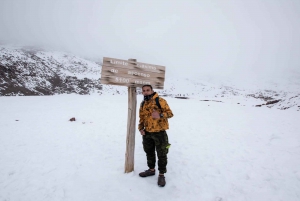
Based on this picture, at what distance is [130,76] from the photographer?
376 cm

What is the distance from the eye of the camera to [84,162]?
16.4 ft

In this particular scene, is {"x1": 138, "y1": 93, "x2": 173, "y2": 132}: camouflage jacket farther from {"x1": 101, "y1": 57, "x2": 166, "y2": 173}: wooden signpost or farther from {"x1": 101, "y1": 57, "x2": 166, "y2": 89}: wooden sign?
{"x1": 101, "y1": 57, "x2": 166, "y2": 89}: wooden sign

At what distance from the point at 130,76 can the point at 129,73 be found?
0.27 ft

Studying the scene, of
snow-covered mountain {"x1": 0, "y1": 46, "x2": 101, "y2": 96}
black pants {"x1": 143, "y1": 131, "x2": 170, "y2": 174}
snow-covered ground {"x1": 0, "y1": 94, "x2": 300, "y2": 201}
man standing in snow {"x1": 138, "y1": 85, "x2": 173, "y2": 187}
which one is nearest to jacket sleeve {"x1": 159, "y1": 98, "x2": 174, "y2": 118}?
man standing in snow {"x1": 138, "y1": 85, "x2": 173, "y2": 187}

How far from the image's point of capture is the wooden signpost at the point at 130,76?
11.9 feet

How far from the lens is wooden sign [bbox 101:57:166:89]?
143 inches

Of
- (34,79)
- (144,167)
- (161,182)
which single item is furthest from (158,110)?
(34,79)

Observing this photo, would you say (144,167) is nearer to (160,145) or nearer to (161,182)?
(161,182)

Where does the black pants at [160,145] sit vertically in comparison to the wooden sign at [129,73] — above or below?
below

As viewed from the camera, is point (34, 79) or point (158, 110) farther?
point (34, 79)

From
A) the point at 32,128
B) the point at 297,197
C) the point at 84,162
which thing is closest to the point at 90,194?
the point at 84,162

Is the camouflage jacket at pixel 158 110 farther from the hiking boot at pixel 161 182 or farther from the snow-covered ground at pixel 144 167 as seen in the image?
the snow-covered ground at pixel 144 167

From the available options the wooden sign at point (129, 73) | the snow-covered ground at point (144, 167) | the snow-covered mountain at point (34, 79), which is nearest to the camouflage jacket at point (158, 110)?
the wooden sign at point (129, 73)

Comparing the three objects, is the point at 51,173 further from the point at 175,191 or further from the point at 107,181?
the point at 175,191
